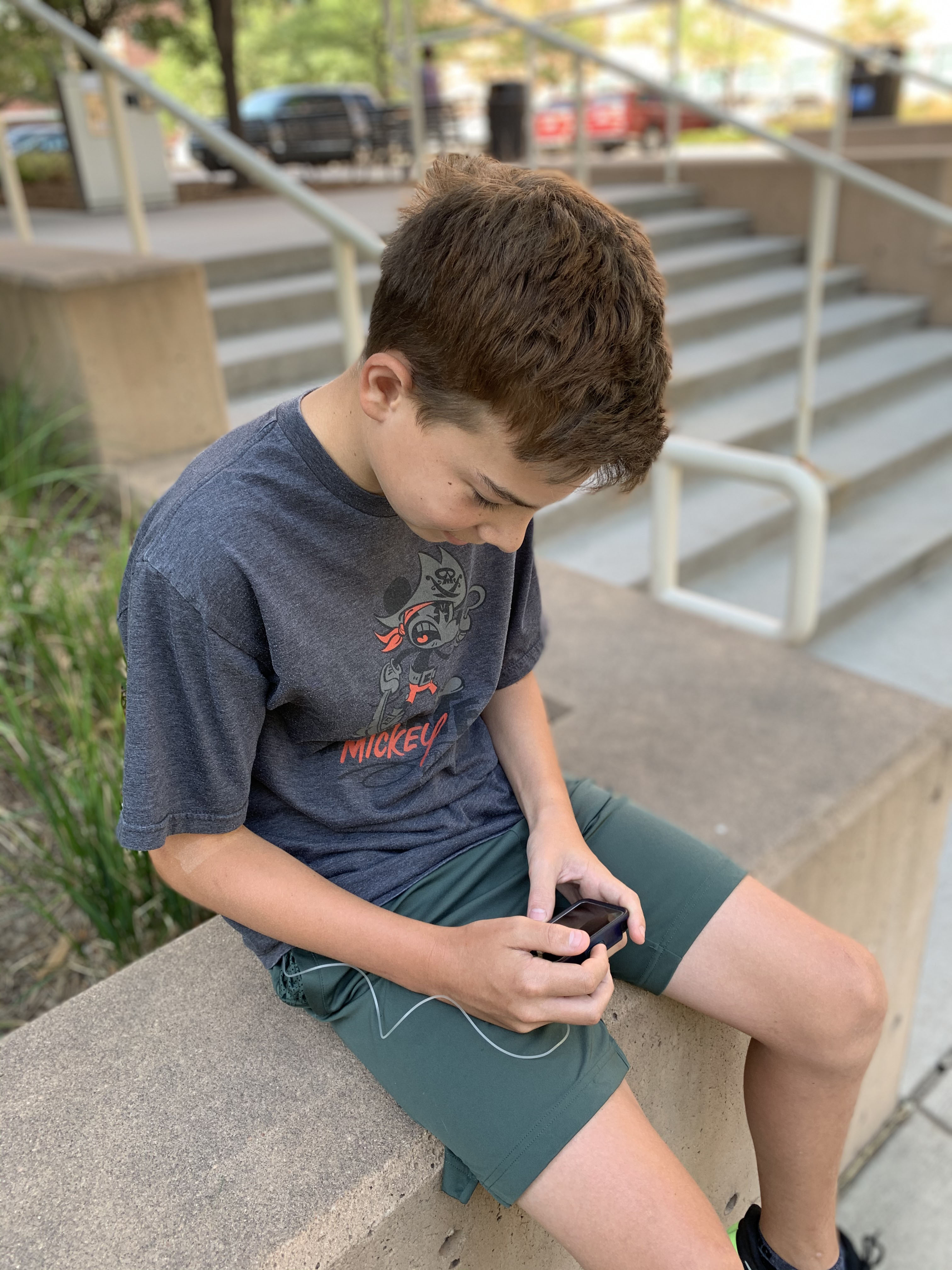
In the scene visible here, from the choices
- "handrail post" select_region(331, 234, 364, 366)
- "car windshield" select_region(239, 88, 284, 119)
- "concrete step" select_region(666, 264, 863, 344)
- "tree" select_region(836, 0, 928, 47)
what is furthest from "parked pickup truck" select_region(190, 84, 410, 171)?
"tree" select_region(836, 0, 928, 47)

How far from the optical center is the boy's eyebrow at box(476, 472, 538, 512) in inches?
40.8

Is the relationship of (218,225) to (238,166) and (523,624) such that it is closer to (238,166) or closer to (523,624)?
(238,166)

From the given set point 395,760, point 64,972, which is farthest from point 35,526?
point 395,760

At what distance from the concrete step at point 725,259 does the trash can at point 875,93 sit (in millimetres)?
4326

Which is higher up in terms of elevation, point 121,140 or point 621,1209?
point 121,140

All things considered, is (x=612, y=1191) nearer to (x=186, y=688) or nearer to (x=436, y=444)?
(x=186, y=688)

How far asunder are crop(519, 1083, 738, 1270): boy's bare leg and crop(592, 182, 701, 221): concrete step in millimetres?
6110

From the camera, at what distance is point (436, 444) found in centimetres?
103

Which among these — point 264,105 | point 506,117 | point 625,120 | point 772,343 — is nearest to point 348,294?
point 772,343

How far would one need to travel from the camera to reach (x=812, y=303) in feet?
14.0

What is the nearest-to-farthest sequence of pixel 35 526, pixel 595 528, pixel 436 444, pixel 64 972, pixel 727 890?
pixel 436 444 < pixel 727 890 < pixel 64 972 < pixel 35 526 < pixel 595 528

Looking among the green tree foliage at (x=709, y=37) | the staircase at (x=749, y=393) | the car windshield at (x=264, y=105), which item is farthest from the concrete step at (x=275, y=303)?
the green tree foliage at (x=709, y=37)

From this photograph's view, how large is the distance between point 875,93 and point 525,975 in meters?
10.9

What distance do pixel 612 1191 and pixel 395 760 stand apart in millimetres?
549
